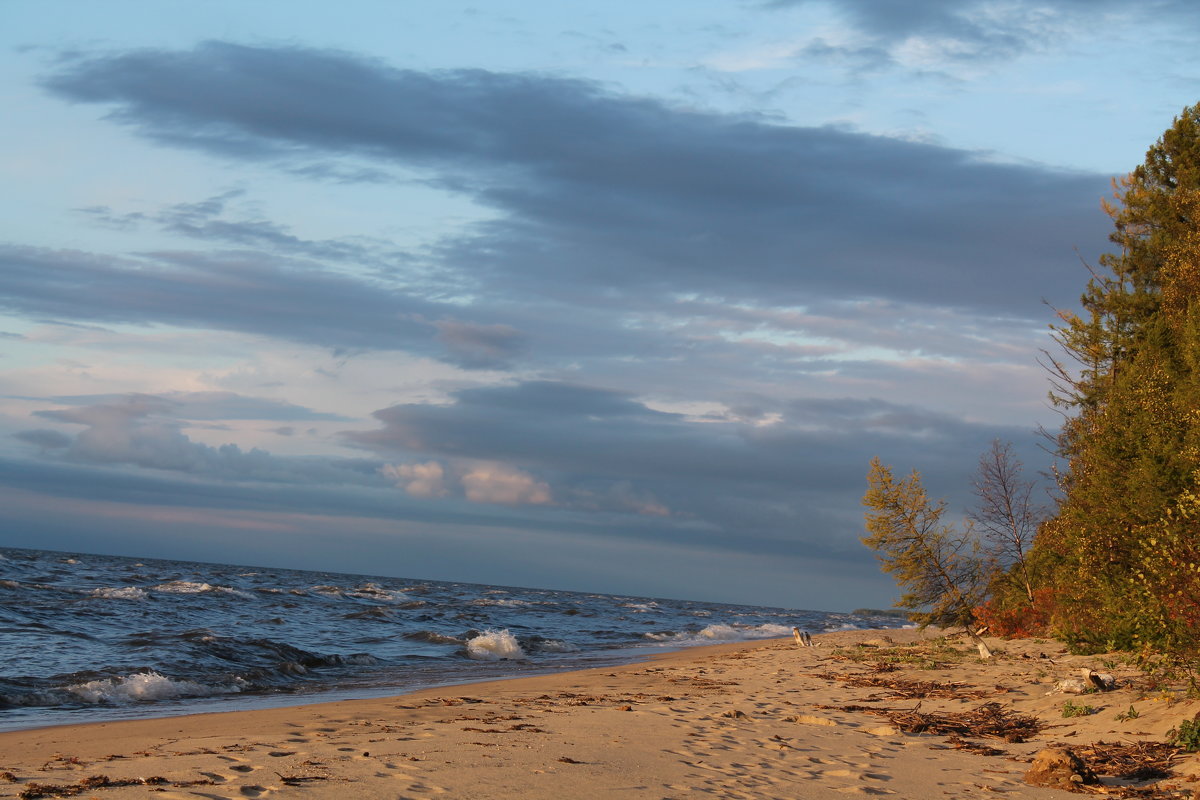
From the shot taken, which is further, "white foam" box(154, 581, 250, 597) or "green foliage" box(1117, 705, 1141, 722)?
"white foam" box(154, 581, 250, 597)

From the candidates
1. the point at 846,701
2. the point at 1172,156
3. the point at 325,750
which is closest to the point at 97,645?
the point at 325,750

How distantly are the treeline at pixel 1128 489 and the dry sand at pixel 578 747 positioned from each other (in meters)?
1.39

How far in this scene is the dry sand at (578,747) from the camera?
26.6 feet

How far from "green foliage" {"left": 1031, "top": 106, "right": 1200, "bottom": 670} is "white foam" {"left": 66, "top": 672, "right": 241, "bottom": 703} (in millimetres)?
15702

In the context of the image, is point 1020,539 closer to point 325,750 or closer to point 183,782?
point 325,750

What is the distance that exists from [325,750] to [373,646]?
64.1ft

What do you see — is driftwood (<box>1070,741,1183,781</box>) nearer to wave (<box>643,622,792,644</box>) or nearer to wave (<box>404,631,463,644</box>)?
wave (<box>404,631,463,644</box>)

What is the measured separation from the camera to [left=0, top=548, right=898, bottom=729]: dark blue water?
16359 mm

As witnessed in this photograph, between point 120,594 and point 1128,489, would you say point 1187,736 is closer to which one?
point 1128,489

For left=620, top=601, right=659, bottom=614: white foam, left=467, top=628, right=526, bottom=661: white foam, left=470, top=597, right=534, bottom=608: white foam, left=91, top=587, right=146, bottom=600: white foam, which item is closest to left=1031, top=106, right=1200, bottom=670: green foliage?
left=467, top=628, right=526, bottom=661: white foam

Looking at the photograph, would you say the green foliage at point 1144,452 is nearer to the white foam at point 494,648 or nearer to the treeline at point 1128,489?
the treeline at point 1128,489

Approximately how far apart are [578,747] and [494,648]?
19.7 m

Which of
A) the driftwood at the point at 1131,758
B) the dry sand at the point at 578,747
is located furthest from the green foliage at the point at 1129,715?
the driftwood at the point at 1131,758

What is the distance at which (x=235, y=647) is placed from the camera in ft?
72.9
